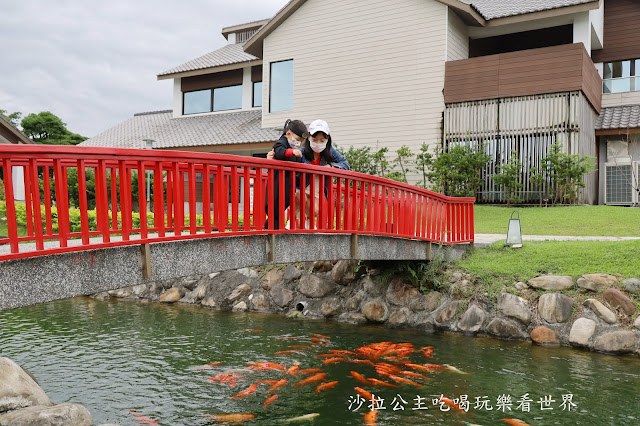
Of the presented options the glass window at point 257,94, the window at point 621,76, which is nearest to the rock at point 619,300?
the window at point 621,76

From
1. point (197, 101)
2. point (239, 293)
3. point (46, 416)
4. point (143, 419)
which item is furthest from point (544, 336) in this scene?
point (197, 101)

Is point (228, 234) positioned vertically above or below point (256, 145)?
below

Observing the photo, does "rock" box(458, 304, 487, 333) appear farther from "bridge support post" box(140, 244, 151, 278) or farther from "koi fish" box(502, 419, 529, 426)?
"bridge support post" box(140, 244, 151, 278)

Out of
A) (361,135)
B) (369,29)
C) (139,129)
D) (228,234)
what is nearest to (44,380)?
(228,234)

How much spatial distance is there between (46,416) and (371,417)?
3.38 metres

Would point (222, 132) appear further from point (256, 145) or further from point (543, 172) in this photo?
point (543, 172)

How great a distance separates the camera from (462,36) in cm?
2069

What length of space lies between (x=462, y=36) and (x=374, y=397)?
16748 millimetres

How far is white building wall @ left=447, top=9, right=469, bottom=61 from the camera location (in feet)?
64.5

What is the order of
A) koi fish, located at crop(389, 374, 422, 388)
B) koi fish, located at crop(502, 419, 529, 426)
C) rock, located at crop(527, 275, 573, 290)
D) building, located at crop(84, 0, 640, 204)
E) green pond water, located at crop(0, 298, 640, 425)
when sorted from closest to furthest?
koi fish, located at crop(502, 419, 529, 426)
green pond water, located at crop(0, 298, 640, 425)
koi fish, located at crop(389, 374, 422, 388)
rock, located at crop(527, 275, 573, 290)
building, located at crop(84, 0, 640, 204)

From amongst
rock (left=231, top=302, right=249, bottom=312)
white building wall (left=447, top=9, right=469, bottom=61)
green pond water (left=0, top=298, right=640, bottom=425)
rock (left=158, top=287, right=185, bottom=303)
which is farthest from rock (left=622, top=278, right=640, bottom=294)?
white building wall (left=447, top=9, right=469, bottom=61)

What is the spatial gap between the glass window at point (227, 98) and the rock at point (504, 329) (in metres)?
19.7

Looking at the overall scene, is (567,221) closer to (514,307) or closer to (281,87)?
(514,307)

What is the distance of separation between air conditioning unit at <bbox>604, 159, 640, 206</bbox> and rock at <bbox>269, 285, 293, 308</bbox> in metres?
13.5
